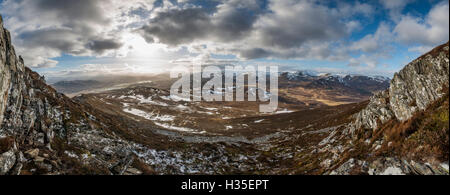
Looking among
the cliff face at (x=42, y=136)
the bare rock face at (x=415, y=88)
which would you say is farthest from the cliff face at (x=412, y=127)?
the cliff face at (x=42, y=136)

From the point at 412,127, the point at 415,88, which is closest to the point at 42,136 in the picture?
the point at 412,127

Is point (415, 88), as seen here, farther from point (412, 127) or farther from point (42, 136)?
point (42, 136)

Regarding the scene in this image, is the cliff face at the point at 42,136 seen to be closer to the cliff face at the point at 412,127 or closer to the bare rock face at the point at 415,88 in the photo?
the cliff face at the point at 412,127

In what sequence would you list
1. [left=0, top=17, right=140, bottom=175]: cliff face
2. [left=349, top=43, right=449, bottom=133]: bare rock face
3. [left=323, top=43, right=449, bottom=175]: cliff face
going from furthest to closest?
[left=349, top=43, right=449, bottom=133]: bare rock face < [left=0, top=17, right=140, bottom=175]: cliff face < [left=323, top=43, right=449, bottom=175]: cliff face

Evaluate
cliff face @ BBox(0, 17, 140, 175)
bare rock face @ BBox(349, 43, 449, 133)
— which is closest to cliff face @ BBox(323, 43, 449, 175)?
bare rock face @ BBox(349, 43, 449, 133)

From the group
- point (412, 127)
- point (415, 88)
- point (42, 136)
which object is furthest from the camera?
point (42, 136)

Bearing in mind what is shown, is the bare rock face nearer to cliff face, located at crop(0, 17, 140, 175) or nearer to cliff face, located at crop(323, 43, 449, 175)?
cliff face, located at crop(323, 43, 449, 175)
